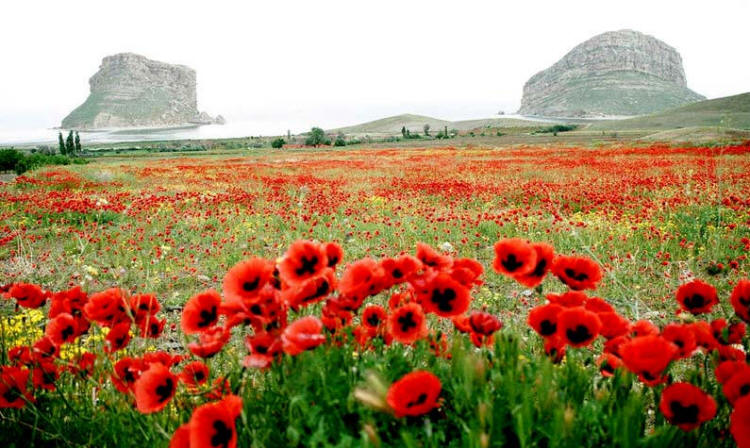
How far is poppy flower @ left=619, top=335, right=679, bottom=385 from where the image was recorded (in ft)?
3.78

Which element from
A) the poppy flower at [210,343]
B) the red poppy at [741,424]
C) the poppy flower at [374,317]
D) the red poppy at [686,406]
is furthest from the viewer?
the poppy flower at [374,317]

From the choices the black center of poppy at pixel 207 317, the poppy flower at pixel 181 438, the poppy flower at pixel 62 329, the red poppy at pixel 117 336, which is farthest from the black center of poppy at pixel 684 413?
the poppy flower at pixel 62 329

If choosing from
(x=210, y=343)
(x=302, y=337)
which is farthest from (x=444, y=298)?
(x=210, y=343)

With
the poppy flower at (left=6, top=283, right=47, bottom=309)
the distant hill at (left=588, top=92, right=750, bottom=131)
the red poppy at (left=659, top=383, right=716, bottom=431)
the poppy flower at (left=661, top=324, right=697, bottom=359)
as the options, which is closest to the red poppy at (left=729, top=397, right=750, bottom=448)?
the red poppy at (left=659, top=383, right=716, bottom=431)

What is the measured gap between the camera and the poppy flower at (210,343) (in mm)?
1383

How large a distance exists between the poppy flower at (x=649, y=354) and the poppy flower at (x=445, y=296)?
458mm

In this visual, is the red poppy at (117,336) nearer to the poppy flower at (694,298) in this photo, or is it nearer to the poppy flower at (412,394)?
the poppy flower at (412,394)

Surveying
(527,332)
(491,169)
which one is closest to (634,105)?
(491,169)

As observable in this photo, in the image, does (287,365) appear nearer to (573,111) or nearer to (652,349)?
(652,349)

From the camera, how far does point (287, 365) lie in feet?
4.60

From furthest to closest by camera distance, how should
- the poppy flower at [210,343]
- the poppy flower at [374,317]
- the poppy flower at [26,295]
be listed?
the poppy flower at [26,295], the poppy flower at [374,317], the poppy flower at [210,343]

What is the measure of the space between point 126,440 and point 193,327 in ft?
1.85

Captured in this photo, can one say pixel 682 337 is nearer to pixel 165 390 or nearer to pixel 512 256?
pixel 512 256

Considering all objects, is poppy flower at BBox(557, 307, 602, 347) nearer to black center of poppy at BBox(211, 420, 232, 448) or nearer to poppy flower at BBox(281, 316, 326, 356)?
poppy flower at BBox(281, 316, 326, 356)
